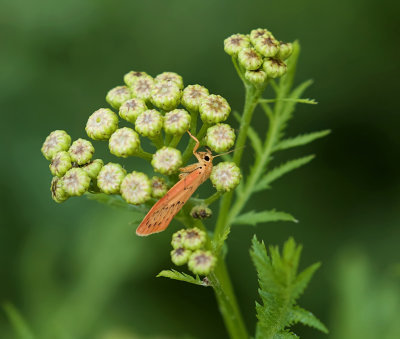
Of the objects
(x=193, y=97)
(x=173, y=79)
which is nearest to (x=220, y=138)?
(x=193, y=97)

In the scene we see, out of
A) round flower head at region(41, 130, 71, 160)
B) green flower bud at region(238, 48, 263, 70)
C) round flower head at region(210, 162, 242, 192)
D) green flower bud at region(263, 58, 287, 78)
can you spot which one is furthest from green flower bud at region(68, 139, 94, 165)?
green flower bud at region(263, 58, 287, 78)

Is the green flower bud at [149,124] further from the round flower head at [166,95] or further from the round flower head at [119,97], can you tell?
the round flower head at [119,97]

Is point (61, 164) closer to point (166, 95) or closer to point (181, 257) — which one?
point (166, 95)

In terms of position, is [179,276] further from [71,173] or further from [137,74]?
[137,74]

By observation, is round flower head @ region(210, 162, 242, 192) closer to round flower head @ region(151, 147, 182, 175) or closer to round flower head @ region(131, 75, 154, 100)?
round flower head @ region(151, 147, 182, 175)

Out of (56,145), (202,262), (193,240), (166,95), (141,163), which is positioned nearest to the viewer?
(202,262)

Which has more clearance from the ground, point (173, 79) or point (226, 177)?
point (173, 79)
